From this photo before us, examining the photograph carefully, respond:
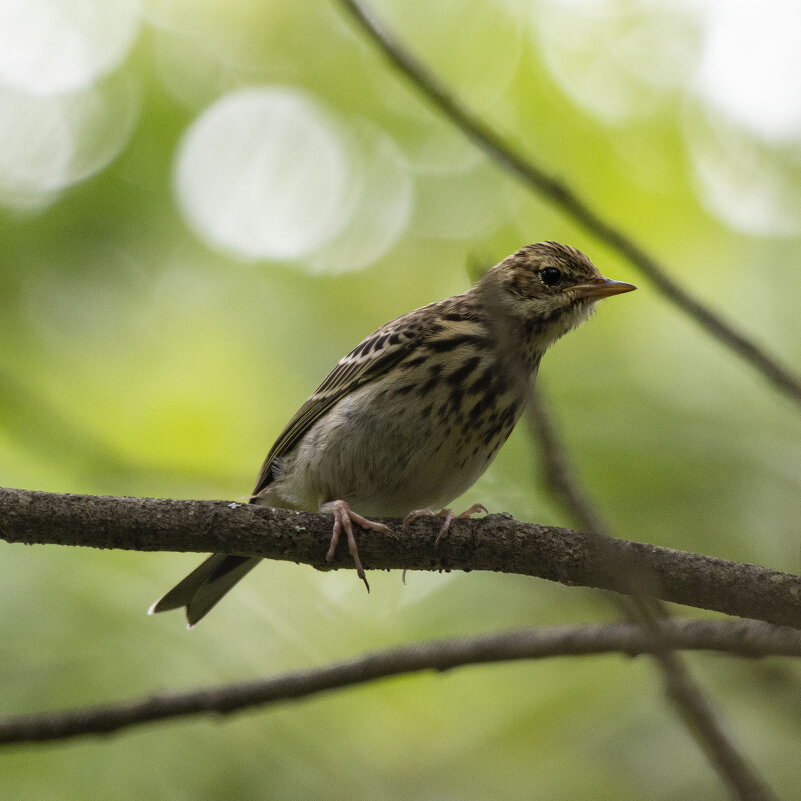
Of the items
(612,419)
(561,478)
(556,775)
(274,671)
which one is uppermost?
(561,478)

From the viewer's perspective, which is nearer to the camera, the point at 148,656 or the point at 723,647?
the point at 723,647

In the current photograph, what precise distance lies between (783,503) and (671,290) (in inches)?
154

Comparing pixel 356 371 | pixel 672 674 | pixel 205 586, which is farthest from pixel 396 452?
pixel 672 674

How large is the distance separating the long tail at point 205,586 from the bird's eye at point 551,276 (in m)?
2.31

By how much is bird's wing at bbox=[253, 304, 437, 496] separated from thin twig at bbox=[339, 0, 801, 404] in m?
2.64

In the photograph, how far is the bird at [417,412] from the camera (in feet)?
16.8

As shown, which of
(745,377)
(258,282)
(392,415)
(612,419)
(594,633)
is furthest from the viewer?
(258,282)

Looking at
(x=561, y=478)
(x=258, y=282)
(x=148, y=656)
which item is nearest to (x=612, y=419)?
(x=148, y=656)

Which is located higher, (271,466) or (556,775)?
(271,466)

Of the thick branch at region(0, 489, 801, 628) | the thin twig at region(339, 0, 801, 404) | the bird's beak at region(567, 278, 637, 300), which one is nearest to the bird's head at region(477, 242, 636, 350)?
the bird's beak at region(567, 278, 637, 300)

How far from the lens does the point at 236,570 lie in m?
5.46

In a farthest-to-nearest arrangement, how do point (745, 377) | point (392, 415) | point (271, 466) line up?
point (745, 377) < point (271, 466) < point (392, 415)

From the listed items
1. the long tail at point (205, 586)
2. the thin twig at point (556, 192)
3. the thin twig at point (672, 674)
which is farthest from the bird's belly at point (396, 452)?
the thin twig at point (672, 674)

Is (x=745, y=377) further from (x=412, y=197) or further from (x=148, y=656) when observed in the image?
(x=148, y=656)
